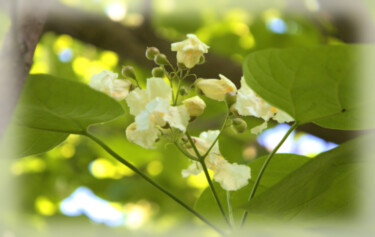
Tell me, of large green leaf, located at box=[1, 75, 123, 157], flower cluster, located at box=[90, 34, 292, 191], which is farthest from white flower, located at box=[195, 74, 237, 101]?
large green leaf, located at box=[1, 75, 123, 157]

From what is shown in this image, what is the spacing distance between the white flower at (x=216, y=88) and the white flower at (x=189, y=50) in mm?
28

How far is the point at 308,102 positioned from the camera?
0.45m

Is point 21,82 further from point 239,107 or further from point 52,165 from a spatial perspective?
point 52,165

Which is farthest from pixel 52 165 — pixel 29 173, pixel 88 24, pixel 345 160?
pixel 345 160

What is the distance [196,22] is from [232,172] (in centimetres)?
147

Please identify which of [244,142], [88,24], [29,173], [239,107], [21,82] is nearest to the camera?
[21,82]

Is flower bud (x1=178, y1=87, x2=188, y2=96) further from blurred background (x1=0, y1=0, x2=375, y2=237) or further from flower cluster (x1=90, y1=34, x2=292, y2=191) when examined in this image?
blurred background (x1=0, y1=0, x2=375, y2=237)

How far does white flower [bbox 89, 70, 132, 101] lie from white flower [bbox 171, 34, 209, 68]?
7 cm

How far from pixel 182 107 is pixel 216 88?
70 mm

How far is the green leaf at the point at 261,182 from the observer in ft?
1.72

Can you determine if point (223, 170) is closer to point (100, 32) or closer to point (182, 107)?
point (182, 107)

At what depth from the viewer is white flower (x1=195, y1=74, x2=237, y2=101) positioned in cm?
51

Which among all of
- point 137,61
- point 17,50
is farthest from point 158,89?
point 137,61

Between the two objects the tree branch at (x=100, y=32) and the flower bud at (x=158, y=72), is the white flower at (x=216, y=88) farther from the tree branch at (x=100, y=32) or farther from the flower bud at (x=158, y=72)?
the tree branch at (x=100, y=32)
